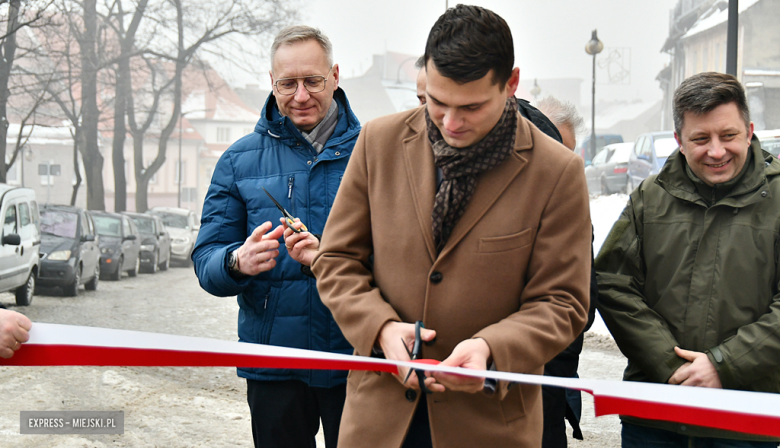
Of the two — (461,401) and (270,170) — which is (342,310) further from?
(270,170)

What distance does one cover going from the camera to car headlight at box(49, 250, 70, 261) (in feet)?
39.8

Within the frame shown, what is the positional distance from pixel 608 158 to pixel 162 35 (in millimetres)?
11380

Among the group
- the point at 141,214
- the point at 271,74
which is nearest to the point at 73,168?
the point at 141,214

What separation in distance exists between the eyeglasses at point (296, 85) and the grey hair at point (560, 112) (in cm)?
155

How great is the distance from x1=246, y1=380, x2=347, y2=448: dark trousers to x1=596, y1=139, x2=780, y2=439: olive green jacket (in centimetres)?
98

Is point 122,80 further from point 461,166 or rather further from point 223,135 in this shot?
point 461,166

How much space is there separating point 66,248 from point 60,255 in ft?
0.68

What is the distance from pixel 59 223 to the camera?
41.9 feet

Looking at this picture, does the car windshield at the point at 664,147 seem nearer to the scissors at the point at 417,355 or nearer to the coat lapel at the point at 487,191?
the coat lapel at the point at 487,191

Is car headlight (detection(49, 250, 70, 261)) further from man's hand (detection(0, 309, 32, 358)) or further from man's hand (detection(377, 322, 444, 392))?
man's hand (detection(377, 322, 444, 392))

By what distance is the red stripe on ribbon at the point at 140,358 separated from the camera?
2.04 meters

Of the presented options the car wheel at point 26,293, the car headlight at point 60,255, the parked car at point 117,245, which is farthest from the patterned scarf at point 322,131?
the parked car at point 117,245

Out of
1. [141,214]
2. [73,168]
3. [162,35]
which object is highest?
[162,35]

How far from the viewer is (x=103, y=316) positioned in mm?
12094
